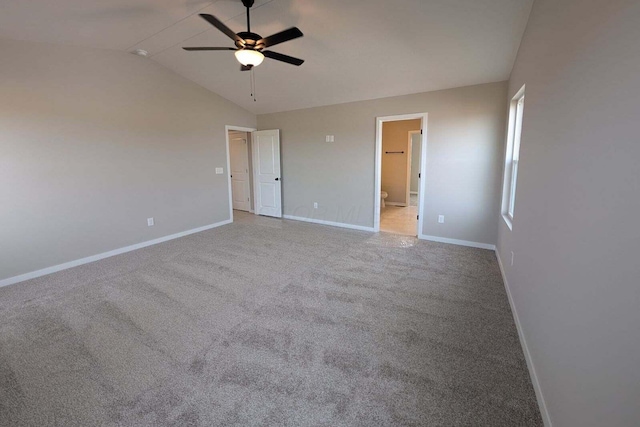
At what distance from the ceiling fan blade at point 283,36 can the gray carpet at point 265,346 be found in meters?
2.36

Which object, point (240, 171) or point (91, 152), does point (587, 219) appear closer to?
point (91, 152)

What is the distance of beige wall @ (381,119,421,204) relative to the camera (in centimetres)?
783

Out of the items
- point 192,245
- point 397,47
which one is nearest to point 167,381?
point 192,245

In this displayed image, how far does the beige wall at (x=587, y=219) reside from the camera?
34.7 inches

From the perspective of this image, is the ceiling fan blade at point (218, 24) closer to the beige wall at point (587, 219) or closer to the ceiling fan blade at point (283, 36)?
the ceiling fan blade at point (283, 36)

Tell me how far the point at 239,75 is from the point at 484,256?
4564 mm

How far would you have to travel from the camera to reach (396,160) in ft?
26.2

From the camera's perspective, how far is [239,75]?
14.7ft

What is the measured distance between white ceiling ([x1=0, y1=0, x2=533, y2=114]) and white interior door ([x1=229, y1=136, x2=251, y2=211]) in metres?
2.50

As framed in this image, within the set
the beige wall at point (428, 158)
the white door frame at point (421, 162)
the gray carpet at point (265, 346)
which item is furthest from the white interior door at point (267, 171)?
the gray carpet at point (265, 346)

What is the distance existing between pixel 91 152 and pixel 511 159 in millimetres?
5493

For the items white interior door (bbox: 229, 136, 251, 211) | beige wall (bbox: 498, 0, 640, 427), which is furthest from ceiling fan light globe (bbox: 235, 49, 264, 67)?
white interior door (bbox: 229, 136, 251, 211)

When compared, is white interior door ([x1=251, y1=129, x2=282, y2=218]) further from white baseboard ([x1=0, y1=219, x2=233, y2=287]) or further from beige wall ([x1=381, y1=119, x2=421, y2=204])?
beige wall ([x1=381, y1=119, x2=421, y2=204])

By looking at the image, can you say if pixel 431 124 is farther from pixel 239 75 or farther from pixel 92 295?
pixel 92 295
